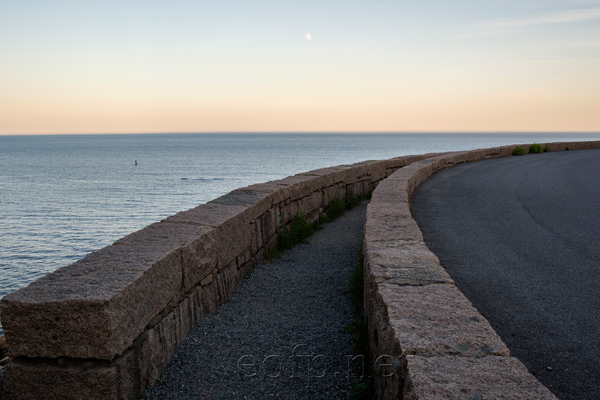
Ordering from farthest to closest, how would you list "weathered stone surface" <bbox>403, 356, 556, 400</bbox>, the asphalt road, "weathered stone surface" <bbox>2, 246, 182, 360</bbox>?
the asphalt road → "weathered stone surface" <bbox>2, 246, 182, 360</bbox> → "weathered stone surface" <bbox>403, 356, 556, 400</bbox>

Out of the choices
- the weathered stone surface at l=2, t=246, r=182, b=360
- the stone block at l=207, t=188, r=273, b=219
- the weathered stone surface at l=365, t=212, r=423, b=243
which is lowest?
the weathered stone surface at l=2, t=246, r=182, b=360

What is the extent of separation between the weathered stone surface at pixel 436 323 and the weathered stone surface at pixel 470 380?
0.10 meters

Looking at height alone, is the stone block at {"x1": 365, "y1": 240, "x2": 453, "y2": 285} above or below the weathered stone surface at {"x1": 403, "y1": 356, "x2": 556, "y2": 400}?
above

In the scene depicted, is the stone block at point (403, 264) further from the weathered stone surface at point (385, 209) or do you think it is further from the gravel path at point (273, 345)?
the weathered stone surface at point (385, 209)

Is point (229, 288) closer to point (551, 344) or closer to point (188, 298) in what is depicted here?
point (188, 298)

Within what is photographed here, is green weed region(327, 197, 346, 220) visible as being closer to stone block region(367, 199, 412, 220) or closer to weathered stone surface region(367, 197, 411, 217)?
weathered stone surface region(367, 197, 411, 217)

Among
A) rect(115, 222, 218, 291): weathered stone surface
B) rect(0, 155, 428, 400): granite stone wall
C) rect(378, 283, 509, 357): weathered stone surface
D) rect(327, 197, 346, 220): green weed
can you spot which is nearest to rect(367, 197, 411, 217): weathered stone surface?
rect(0, 155, 428, 400): granite stone wall

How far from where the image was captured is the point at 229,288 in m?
5.24

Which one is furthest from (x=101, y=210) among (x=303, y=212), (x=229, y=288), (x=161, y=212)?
(x=229, y=288)

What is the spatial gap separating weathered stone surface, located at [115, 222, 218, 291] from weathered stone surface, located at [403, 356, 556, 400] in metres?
2.36

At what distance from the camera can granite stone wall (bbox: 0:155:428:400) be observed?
2840 millimetres

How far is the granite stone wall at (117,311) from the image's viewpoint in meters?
2.84

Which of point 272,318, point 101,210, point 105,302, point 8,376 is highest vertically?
point 105,302

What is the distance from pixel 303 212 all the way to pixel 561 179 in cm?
794
